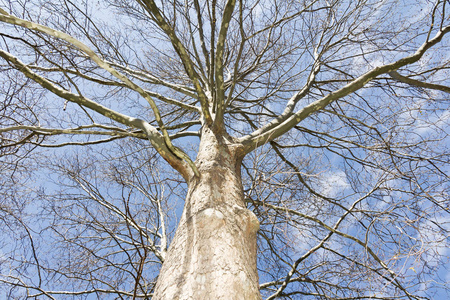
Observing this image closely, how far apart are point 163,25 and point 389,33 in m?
2.83

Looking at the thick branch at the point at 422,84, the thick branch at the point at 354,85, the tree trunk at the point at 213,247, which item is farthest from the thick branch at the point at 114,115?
the thick branch at the point at 422,84

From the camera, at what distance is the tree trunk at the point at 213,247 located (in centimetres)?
117

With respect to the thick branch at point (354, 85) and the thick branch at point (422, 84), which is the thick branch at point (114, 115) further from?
the thick branch at point (422, 84)

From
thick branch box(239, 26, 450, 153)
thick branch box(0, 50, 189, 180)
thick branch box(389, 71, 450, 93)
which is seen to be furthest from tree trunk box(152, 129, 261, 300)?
thick branch box(389, 71, 450, 93)

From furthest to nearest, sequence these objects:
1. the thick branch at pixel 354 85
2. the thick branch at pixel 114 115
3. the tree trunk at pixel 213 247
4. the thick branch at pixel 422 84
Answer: the thick branch at pixel 422 84, the thick branch at pixel 354 85, the thick branch at pixel 114 115, the tree trunk at pixel 213 247

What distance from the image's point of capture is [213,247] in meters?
1.35

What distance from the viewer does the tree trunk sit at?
1173mm

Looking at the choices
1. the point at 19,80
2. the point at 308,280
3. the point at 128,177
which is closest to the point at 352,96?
the point at 308,280

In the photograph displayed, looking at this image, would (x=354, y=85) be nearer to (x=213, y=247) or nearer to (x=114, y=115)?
(x=213, y=247)

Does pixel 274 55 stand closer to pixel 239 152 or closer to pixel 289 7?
pixel 289 7

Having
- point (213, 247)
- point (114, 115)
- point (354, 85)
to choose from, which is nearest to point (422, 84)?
point (354, 85)

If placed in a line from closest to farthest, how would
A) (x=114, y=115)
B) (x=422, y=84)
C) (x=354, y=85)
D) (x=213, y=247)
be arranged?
1. (x=213, y=247)
2. (x=114, y=115)
3. (x=354, y=85)
4. (x=422, y=84)

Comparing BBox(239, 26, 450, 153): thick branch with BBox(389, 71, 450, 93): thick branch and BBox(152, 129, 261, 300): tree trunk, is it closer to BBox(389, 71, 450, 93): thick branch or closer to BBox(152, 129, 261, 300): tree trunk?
BBox(389, 71, 450, 93): thick branch

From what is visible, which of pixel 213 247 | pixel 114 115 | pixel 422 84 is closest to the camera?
pixel 213 247
